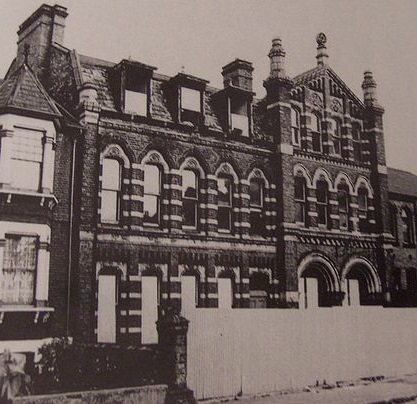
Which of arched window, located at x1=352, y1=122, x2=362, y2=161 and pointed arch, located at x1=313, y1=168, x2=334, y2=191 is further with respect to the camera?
arched window, located at x1=352, y1=122, x2=362, y2=161

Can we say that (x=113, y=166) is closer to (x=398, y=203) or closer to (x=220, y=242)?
(x=220, y=242)

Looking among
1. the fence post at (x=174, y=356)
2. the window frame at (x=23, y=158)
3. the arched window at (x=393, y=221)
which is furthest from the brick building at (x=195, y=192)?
the fence post at (x=174, y=356)

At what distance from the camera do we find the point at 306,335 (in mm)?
14203

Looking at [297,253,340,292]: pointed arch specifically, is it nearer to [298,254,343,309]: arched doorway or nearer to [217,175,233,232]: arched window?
[298,254,343,309]: arched doorway

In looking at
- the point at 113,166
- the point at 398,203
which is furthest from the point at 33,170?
the point at 398,203

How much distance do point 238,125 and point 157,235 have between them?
5.09 m

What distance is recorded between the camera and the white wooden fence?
12133mm

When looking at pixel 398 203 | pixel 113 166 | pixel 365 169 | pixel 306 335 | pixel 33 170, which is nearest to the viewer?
pixel 33 170

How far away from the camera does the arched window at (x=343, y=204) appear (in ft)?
66.6

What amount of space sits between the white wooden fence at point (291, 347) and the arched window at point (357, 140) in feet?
22.5

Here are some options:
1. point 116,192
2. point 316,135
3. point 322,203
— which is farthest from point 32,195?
point 316,135

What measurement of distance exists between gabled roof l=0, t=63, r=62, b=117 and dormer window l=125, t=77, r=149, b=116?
344 centimetres

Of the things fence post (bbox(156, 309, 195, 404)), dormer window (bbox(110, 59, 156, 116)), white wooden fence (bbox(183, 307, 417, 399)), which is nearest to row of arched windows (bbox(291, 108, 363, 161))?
dormer window (bbox(110, 59, 156, 116))

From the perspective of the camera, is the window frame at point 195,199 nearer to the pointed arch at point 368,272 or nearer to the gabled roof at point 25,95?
the gabled roof at point 25,95
